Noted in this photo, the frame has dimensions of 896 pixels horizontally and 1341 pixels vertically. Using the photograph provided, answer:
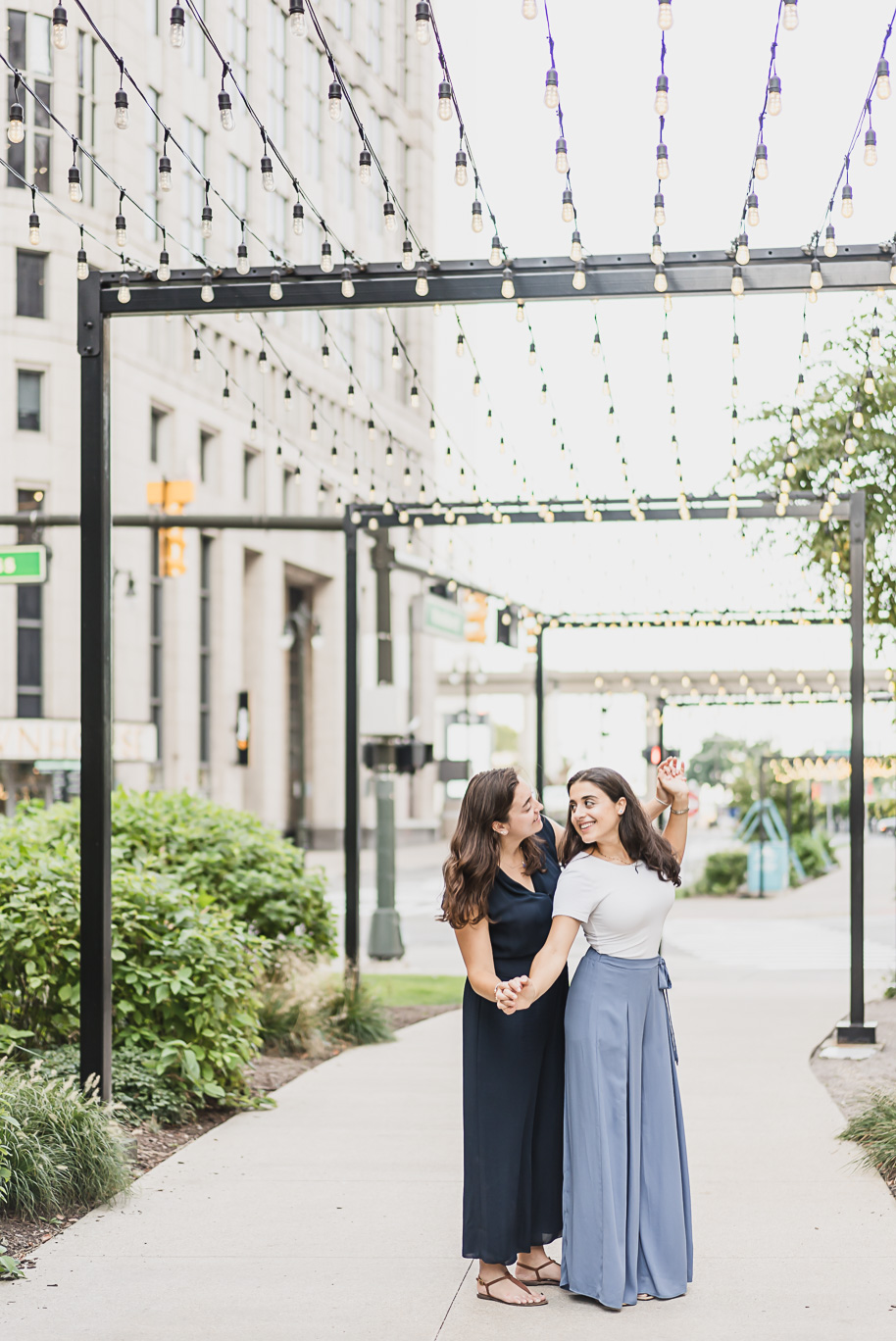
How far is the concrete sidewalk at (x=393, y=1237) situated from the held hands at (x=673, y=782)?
1704 millimetres

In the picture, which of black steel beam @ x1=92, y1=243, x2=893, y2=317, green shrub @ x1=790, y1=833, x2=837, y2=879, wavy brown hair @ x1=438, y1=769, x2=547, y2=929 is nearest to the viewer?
wavy brown hair @ x1=438, y1=769, x2=547, y2=929

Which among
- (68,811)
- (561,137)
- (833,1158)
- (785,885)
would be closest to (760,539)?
(68,811)

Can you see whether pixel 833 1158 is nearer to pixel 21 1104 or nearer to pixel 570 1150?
pixel 570 1150

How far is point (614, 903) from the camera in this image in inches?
203

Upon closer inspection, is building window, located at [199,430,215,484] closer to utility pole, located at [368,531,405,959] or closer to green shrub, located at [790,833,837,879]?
green shrub, located at [790,833,837,879]

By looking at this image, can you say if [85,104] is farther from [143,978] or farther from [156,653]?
[143,978]

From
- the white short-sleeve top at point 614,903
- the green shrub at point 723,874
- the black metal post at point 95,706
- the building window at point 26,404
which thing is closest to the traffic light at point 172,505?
the black metal post at point 95,706

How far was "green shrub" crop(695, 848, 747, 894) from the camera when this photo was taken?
119 feet

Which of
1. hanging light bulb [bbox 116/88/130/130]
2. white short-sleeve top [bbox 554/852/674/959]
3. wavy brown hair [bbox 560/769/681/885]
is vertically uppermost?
hanging light bulb [bbox 116/88/130/130]

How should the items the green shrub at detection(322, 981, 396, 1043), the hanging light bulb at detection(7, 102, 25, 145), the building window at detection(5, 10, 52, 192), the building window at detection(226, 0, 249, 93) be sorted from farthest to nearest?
1. the building window at detection(226, 0, 249, 93)
2. the building window at detection(5, 10, 52, 192)
3. the green shrub at detection(322, 981, 396, 1043)
4. the hanging light bulb at detection(7, 102, 25, 145)

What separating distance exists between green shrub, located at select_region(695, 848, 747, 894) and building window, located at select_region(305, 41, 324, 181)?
26.2m

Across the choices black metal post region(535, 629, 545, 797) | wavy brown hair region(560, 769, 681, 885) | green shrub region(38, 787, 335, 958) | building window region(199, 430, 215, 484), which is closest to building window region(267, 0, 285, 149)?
building window region(199, 430, 215, 484)

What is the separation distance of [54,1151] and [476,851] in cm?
256

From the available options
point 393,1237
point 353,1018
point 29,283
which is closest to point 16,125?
point 393,1237
